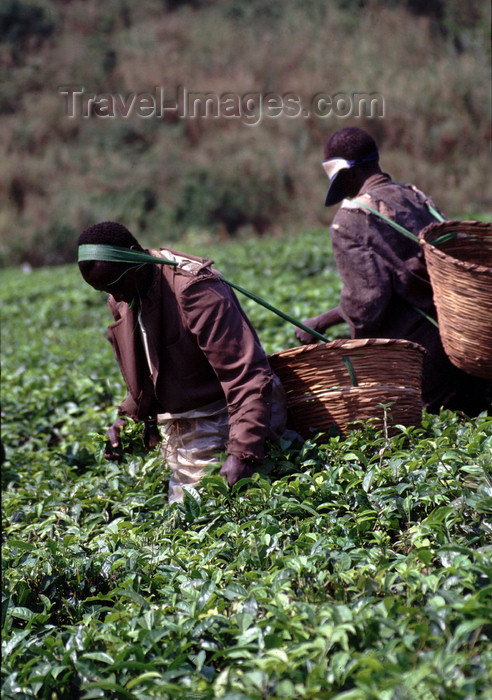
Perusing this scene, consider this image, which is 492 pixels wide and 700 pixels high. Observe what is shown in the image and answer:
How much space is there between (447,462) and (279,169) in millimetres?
18926

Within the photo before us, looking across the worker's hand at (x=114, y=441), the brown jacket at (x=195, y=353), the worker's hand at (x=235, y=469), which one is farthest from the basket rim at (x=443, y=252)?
the worker's hand at (x=114, y=441)

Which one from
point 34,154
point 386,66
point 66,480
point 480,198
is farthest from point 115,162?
point 66,480

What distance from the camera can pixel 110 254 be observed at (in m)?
2.86

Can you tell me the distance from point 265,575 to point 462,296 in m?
1.39

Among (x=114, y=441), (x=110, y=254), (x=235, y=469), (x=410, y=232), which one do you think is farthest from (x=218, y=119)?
(x=235, y=469)

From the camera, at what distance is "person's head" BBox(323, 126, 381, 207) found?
3.69 meters

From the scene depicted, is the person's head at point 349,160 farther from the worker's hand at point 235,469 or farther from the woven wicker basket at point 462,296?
the worker's hand at point 235,469

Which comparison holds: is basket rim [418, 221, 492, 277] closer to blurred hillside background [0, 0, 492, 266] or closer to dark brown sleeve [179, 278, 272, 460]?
dark brown sleeve [179, 278, 272, 460]

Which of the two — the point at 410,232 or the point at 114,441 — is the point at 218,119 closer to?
the point at 410,232

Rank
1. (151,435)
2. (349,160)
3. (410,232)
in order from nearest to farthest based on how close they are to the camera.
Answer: (151,435), (410,232), (349,160)

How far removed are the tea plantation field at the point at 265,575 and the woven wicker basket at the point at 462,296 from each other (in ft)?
0.94

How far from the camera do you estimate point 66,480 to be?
12.5ft

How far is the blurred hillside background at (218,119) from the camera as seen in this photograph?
19156mm

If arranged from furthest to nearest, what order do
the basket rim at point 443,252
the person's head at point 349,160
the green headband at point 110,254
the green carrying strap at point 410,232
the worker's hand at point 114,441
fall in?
the person's head at point 349,160 < the worker's hand at point 114,441 < the green carrying strap at point 410,232 < the basket rim at point 443,252 < the green headband at point 110,254
